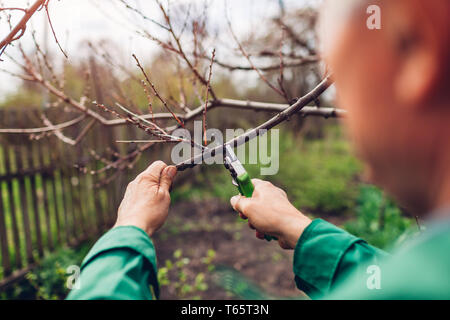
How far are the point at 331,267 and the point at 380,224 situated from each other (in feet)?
13.5

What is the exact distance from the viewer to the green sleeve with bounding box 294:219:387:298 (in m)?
0.91

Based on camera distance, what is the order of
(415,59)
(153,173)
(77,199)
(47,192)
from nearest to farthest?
(415,59) → (153,173) → (47,192) → (77,199)

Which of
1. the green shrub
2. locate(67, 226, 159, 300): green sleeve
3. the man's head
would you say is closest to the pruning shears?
locate(67, 226, 159, 300): green sleeve

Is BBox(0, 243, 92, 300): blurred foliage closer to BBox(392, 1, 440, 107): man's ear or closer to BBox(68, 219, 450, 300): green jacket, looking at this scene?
BBox(68, 219, 450, 300): green jacket

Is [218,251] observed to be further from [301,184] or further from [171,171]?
[301,184]

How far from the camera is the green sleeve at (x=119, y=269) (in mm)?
736

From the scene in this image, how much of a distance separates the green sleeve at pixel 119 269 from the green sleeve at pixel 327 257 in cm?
48

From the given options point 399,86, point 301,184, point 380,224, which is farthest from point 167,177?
point 301,184

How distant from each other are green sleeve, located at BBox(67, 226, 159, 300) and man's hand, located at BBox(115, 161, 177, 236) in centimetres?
12

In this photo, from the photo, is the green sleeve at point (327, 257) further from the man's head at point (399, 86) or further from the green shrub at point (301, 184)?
the green shrub at point (301, 184)

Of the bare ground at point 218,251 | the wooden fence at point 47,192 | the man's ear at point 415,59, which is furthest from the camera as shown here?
the bare ground at point 218,251

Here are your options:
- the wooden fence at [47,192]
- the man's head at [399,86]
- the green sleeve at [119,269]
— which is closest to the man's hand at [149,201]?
the green sleeve at [119,269]

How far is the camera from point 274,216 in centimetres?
116

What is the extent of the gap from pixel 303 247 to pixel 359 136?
1.65ft
